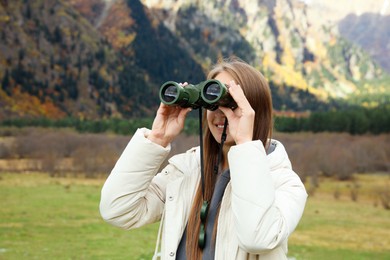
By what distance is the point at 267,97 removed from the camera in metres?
1.69

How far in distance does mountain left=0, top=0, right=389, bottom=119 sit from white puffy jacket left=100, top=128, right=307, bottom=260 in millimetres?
55538

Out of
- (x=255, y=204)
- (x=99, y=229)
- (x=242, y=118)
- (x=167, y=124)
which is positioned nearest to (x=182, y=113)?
(x=167, y=124)

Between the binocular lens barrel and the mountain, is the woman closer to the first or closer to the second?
the binocular lens barrel

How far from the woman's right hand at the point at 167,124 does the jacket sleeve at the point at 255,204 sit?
305 mm

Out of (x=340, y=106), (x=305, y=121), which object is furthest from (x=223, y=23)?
(x=305, y=121)

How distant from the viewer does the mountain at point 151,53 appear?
204 feet

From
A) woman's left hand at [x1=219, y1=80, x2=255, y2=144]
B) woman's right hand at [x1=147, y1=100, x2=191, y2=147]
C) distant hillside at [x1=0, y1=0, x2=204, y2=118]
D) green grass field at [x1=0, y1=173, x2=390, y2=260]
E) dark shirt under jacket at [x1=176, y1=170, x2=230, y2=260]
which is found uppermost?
woman's left hand at [x1=219, y1=80, x2=255, y2=144]

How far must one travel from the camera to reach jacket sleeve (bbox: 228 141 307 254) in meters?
1.50

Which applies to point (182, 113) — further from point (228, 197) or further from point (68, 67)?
point (68, 67)

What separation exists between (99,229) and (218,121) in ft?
34.2

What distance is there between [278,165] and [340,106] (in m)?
103

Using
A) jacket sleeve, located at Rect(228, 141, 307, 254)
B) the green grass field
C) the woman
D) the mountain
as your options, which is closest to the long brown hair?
the woman

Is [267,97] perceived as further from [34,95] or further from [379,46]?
[379,46]

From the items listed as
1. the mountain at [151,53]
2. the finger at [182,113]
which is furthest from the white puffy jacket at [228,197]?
the mountain at [151,53]
